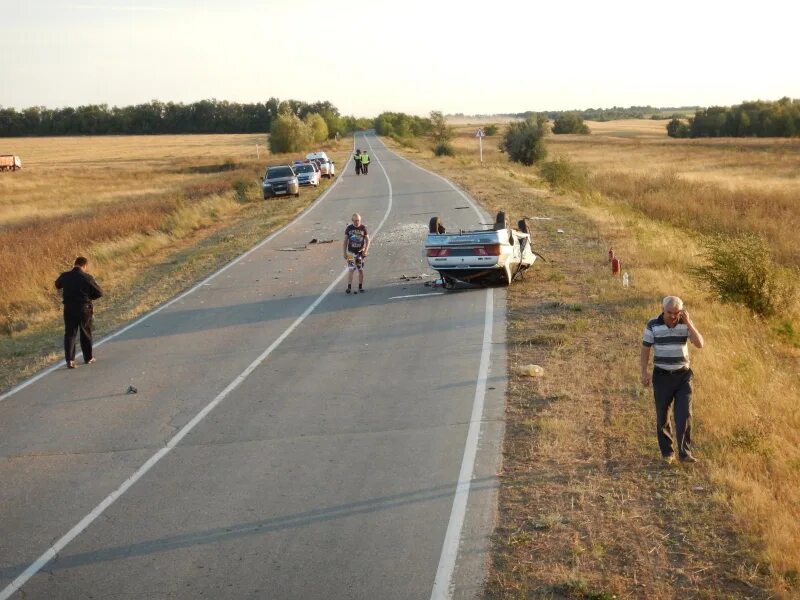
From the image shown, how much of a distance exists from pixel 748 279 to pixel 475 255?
15.8 ft

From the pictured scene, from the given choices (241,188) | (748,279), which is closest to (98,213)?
(241,188)

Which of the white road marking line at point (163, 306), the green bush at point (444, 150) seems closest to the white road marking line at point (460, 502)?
the white road marking line at point (163, 306)

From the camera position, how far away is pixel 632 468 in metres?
8.17

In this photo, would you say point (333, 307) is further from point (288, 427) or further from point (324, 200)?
point (324, 200)

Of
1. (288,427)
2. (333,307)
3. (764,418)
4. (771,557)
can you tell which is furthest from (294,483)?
(333,307)

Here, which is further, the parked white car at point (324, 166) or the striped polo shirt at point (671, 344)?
the parked white car at point (324, 166)

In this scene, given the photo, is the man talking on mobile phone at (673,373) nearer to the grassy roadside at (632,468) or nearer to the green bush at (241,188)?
the grassy roadside at (632,468)

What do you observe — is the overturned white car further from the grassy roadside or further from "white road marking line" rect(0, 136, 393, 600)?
"white road marking line" rect(0, 136, 393, 600)

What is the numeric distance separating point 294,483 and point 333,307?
28.0 feet

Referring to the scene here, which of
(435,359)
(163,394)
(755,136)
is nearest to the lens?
(163,394)

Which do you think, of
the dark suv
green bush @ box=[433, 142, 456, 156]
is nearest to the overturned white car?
the dark suv

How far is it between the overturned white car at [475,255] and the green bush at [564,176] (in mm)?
24827

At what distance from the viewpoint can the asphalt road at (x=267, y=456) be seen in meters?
6.70

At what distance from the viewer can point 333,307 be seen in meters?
16.7
